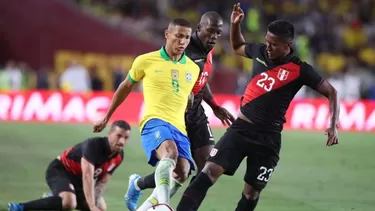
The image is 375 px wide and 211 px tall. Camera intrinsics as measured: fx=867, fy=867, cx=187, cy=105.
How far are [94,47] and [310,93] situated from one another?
780 centimetres

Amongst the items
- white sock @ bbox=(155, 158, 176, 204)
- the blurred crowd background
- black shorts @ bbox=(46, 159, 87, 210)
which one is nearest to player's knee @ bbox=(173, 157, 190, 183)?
white sock @ bbox=(155, 158, 176, 204)

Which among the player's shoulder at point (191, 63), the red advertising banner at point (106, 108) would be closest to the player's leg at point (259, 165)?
the player's shoulder at point (191, 63)

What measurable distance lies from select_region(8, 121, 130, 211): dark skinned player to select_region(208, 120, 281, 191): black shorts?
1486mm

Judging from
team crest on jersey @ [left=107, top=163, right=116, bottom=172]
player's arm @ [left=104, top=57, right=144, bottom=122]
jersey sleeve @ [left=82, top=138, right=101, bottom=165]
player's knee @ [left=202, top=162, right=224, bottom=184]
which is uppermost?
player's arm @ [left=104, top=57, right=144, bottom=122]

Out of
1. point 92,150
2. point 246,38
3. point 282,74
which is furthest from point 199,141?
point 246,38

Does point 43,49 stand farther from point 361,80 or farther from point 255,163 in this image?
point 255,163

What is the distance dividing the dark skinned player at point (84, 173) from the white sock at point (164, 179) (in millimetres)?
1208

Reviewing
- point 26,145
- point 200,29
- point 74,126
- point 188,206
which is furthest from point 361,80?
point 188,206

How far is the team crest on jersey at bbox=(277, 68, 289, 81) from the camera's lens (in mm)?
8805

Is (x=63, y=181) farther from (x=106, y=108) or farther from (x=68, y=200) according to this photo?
(x=106, y=108)

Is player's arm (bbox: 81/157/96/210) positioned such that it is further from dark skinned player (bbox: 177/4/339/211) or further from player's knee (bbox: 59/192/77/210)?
dark skinned player (bbox: 177/4/339/211)

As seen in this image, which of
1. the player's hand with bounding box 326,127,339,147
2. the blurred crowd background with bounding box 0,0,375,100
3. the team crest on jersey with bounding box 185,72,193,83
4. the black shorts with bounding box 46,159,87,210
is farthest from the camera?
the blurred crowd background with bounding box 0,0,375,100

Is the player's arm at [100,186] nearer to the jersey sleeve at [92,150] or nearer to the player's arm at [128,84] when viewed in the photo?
the jersey sleeve at [92,150]

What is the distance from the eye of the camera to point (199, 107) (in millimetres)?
10828
